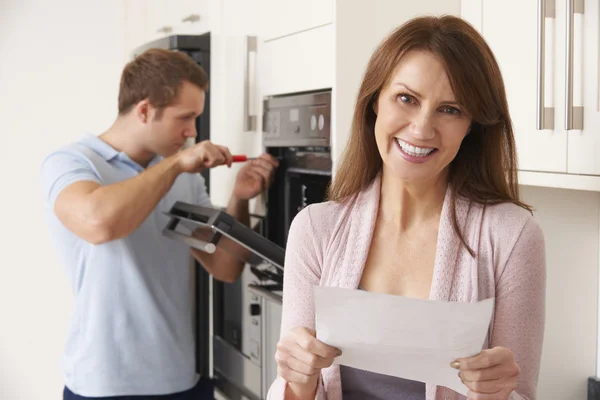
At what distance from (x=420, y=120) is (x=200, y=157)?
2.97 feet

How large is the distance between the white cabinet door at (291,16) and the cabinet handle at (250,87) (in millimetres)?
63

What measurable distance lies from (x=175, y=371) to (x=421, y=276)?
3.43ft

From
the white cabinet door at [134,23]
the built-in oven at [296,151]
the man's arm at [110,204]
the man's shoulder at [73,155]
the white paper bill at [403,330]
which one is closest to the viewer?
the white paper bill at [403,330]

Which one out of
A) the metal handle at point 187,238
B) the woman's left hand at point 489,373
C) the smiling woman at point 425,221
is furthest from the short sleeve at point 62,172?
the woman's left hand at point 489,373

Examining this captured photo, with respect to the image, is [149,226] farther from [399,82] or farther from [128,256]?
[399,82]

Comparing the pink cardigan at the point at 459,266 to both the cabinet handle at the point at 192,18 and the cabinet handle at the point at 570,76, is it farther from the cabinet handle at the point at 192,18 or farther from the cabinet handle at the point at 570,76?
the cabinet handle at the point at 192,18

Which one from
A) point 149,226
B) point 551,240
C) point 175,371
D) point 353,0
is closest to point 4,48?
point 149,226

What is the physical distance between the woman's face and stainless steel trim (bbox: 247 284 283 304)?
0.81 metres

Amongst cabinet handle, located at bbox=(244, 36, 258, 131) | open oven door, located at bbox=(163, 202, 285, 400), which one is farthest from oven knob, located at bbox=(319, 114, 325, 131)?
cabinet handle, located at bbox=(244, 36, 258, 131)

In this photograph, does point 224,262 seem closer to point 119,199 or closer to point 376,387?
point 119,199

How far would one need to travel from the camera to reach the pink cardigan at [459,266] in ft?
3.97

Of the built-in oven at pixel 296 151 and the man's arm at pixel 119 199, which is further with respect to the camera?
the man's arm at pixel 119 199

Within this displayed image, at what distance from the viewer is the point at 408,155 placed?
1.23 metres

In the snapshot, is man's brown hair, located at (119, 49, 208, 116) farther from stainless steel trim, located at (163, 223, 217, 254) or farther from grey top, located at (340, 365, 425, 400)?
grey top, located at (340, 365, 425, 400)
